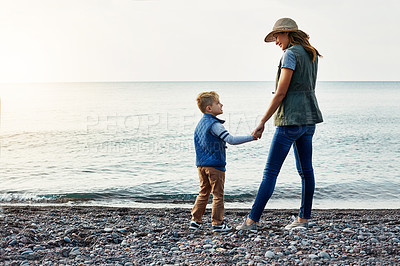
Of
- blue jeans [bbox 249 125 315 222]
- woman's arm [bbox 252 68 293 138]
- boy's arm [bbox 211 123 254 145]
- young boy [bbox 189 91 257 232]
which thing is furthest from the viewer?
young boy [bbox 189 91 257 232]

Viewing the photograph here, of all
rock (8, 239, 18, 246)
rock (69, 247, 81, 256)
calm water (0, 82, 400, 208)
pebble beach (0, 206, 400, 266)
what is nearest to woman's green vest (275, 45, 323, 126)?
pebble beach (0, 206, 400, 266)

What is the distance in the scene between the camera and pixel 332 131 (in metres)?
20.2

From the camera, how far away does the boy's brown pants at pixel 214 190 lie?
4.57 m

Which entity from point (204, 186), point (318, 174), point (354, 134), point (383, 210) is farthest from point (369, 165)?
point (204, 186)

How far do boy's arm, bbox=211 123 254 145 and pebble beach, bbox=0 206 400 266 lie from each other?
1.03 metres

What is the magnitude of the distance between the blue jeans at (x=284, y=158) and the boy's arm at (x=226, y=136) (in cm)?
30

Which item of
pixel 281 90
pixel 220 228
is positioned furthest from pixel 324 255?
pixel 281 90

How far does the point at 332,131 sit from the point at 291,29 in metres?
17.1

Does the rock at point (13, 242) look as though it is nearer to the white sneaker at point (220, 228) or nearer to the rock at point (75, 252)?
the rock at point (75, 252)

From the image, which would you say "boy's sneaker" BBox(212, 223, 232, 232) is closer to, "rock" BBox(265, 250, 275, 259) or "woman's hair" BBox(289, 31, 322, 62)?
"rock" BBox(265, 250, 275, 259)

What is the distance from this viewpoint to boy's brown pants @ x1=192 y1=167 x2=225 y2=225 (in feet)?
15.0

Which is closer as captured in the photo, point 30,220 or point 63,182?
point 30,220

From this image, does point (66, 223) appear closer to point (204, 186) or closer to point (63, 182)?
point (204, 186)

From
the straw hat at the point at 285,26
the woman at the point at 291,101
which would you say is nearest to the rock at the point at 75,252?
the woman at the point at 291,101
